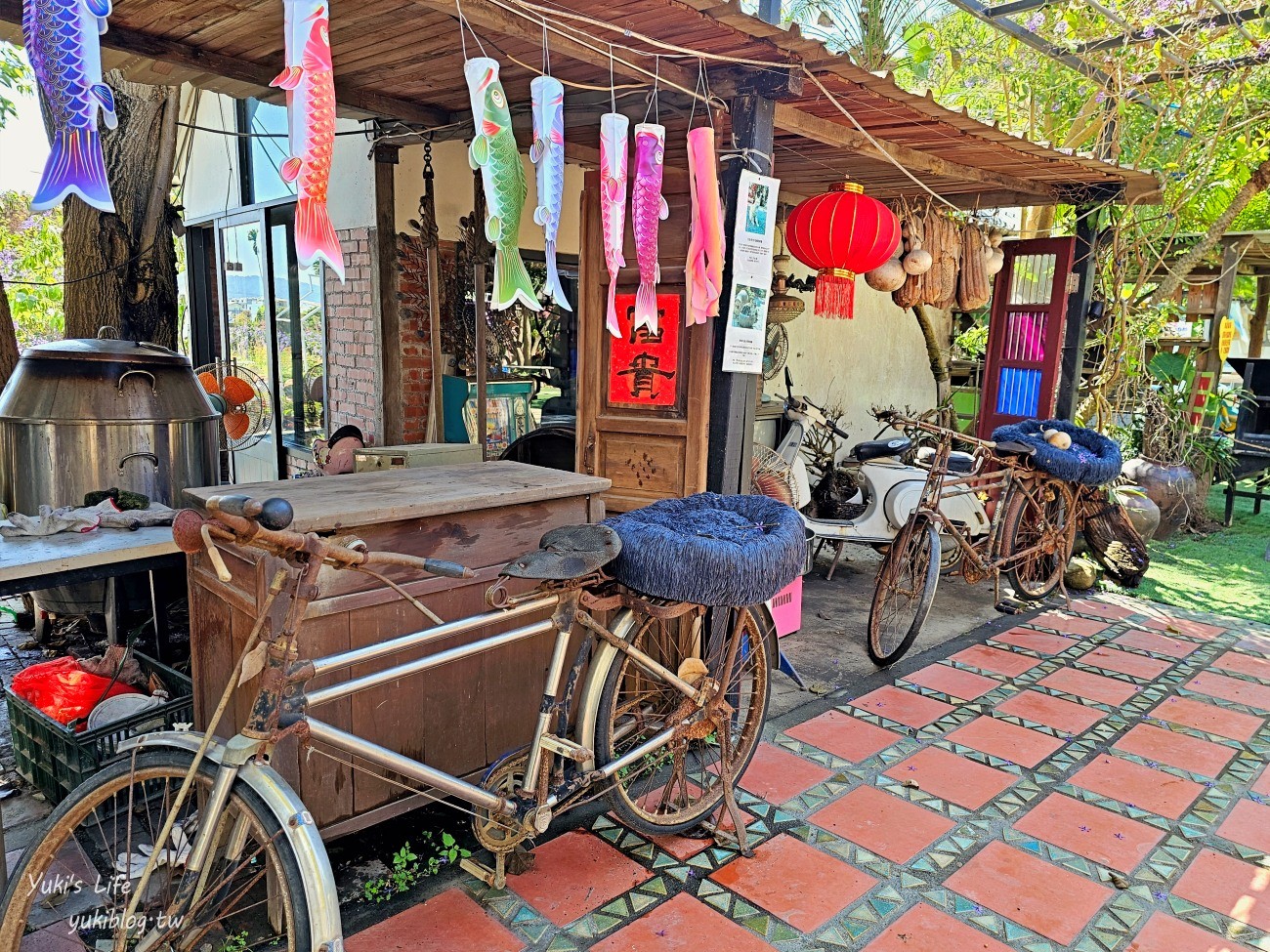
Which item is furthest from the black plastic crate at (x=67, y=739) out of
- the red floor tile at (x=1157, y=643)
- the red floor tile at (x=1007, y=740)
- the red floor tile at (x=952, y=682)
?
the red floor tile at (x=1157, y=643)

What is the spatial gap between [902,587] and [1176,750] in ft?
4.99

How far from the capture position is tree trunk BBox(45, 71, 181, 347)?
19.3ft

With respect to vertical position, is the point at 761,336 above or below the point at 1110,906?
above

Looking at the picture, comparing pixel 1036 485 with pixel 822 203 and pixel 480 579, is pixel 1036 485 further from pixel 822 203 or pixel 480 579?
pixel 480 579

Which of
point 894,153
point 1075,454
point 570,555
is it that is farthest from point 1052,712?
point 894,153

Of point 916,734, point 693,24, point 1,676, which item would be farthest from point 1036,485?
point 1,676

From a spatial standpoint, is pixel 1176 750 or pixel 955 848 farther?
pixel 1176 750

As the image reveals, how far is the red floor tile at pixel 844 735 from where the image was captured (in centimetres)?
370

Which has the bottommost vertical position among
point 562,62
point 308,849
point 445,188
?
point 308,849

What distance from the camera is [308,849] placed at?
5.77 ft

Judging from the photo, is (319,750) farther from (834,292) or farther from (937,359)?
(937,359)

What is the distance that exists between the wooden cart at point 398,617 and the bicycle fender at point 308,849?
0.60 meters

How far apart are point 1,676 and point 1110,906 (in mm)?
5055

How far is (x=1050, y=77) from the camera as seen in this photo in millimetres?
8398
